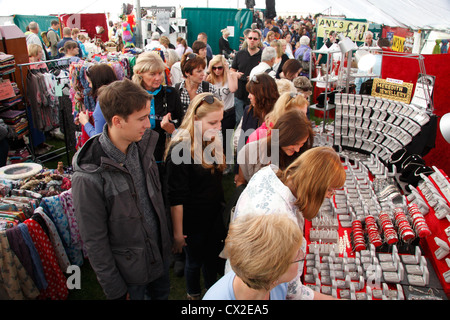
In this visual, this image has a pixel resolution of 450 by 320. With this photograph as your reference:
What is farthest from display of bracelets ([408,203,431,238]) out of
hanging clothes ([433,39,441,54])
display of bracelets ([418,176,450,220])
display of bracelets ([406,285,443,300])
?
hanging clothes ([433,39,441,54])

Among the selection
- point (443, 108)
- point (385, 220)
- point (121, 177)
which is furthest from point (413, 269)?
point (443, 108)

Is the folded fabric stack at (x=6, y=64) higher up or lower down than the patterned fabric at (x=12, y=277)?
higher up

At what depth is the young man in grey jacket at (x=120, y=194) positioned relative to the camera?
1662 mm

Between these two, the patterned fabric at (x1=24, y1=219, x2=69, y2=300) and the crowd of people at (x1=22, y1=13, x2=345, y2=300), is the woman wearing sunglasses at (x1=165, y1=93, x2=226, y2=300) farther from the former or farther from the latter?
the patterned fabric at (x1=24, y1=219, x2=69, y2=300)

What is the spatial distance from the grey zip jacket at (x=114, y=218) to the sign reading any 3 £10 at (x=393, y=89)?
11.3 ft

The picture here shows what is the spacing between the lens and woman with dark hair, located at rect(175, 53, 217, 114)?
3.51 m

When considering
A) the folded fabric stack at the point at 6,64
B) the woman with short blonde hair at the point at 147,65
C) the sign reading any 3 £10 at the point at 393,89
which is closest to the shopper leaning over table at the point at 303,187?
the woman with short blonde hair at the point at 147,65

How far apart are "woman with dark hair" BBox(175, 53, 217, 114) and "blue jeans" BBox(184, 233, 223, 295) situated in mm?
1523

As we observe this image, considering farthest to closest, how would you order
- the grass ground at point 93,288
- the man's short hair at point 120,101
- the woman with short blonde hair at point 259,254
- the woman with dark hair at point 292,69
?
the woman with dark hair at point 292,69
the grass ground at point 93,288
the man's short hair at point 120,101
the woman with short blonde hair at point 259,254

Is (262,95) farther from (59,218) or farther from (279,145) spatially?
(59,218)

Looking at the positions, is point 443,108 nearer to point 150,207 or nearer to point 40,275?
point 150,207

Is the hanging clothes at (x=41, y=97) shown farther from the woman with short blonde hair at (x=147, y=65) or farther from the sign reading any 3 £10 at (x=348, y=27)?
the sign reading any 3 £10 at (x=348, y=27)

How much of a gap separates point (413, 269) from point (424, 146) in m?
1.87

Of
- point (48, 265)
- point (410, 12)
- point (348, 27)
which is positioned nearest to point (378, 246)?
point (48, 265)
